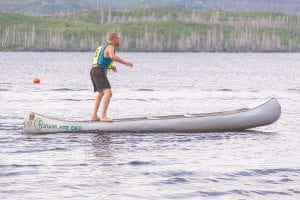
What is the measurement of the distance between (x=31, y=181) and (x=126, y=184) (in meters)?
2.13

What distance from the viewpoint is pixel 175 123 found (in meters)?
31.4

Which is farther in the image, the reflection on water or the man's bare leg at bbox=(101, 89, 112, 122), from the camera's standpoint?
the man's bare leg at bbox=(101, 89, 112, 122)

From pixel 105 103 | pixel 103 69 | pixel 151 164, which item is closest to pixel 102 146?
pixel 105 103

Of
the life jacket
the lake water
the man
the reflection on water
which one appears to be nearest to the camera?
the lake water

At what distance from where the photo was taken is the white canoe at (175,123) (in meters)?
30.8

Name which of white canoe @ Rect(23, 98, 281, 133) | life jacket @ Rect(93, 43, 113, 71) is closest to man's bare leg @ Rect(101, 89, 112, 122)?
white canoe @ Rect(23, 98, 281, 133)

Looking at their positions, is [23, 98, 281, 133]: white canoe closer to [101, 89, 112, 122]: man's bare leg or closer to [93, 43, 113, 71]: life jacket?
[101, 89, 112, 122]: man's bare leg

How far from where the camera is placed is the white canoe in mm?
30781

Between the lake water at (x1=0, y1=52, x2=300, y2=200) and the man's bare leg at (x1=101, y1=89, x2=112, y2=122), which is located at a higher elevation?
the man's bare leg at (x1=101, y1=89, x2=112, y2=122)

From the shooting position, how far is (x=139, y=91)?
64.8 metres

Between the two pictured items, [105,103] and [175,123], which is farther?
[175,123]

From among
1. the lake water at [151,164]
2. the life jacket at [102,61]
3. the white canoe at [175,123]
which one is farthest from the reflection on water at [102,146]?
the life jacket at [102,61]

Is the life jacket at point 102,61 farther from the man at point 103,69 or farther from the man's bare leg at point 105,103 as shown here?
the man's bare leg at point 105,103

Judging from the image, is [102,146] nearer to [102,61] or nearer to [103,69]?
[103,69]
